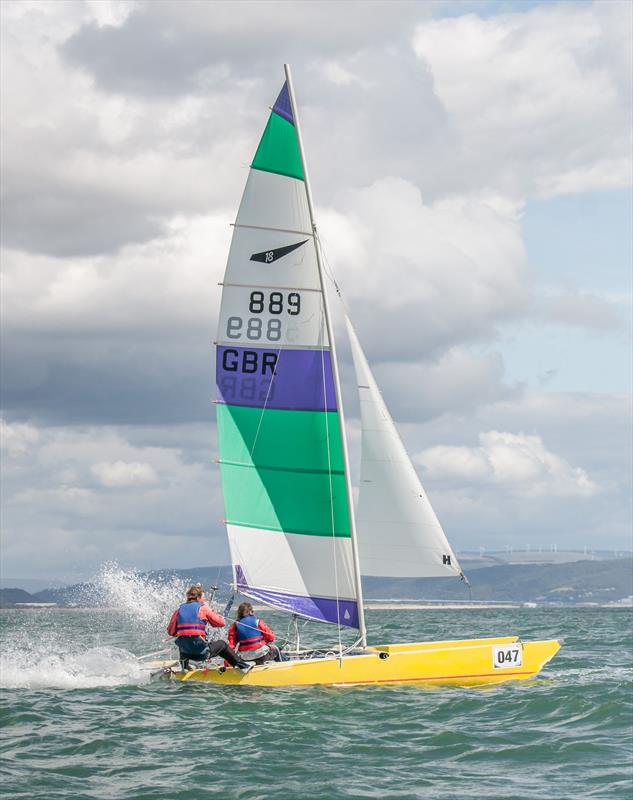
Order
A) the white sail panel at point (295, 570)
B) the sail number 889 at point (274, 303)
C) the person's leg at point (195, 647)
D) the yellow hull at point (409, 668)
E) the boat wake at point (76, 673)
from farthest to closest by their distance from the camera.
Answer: the boat wake at point (76, 673)
the white sail panel at point (295, 570)
the sail number 889 at point (274, 303)
the person's leg at point (195, 647)
the yellow hull at point (409, 668)

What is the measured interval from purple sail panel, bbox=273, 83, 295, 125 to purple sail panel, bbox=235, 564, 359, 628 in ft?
31.0

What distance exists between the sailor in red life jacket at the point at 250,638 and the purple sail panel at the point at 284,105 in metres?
9.97

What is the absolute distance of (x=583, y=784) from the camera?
14102mm

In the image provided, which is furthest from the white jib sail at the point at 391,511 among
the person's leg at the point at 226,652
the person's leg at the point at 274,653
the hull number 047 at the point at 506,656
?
the person's leg at the point at 226,652

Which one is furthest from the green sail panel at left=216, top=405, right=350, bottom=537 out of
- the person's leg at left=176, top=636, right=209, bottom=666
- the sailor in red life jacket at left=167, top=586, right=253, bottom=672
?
the person's leg at left=176, top=636, right=209, bottom=666

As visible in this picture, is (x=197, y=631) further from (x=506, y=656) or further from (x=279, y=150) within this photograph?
(x=279, y=150)

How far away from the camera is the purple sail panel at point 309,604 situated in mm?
23188

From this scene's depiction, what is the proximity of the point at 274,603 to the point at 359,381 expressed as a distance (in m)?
5.04

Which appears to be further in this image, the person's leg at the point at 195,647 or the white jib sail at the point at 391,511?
the white jib sail at the point at 391,511

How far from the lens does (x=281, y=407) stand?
2333 cm

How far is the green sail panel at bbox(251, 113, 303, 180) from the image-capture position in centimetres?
2272

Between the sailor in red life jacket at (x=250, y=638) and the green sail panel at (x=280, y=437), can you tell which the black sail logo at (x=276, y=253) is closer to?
the green sail panel at (x=280, y=437)

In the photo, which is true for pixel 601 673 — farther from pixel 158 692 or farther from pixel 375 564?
pixel 158 692

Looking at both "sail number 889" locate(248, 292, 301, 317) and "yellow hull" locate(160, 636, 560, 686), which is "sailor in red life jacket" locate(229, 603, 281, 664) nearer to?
"yellow hull" locate(160, 636, 560, 686)
